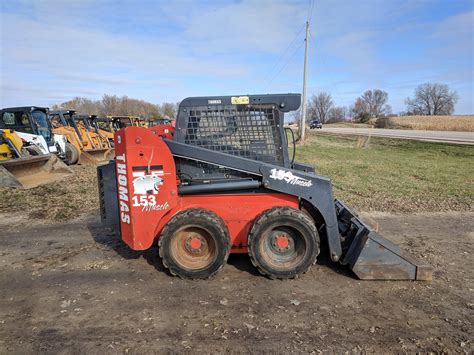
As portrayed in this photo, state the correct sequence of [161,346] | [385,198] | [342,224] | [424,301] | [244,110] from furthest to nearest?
[385,198] → [342,224] → [244,110] → [424,301] → [161,346]

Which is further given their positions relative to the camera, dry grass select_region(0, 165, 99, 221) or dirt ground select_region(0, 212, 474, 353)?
dry grass select_region(0, 165, 99, 221)

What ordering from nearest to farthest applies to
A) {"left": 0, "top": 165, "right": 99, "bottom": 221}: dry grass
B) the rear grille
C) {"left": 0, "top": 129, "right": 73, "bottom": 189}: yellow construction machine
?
the rear grille → {"left": 0, "top": 165, "right": 99, "bottom": 221}: dry grass → {"left": 0, "top": 129, "right": 73, "bottom": 189}: yellow construction machine

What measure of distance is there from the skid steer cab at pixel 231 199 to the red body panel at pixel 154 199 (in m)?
0.01

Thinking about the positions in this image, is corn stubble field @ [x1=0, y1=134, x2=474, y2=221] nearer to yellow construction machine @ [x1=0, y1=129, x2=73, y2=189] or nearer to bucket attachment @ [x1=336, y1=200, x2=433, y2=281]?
yellow construction machine @ [x1=0, y1=129, x2=73, y2=189]

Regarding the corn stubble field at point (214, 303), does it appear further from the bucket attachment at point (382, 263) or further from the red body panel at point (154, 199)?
the red body panel at point (154, 199)

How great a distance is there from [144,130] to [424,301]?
11.0ft

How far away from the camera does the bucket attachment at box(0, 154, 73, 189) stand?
866 cm

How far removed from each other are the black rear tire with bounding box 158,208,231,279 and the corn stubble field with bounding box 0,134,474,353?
0.53 feet

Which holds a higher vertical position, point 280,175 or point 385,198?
A: point 280,175

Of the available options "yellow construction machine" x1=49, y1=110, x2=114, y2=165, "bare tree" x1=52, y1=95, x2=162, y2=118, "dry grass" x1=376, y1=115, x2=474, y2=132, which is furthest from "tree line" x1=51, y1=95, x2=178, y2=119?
"yellow construction machine" x1=49, y1=110, x2=114, y2=165

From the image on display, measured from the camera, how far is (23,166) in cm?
969

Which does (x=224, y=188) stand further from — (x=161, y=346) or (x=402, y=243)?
(x=402, y=243)

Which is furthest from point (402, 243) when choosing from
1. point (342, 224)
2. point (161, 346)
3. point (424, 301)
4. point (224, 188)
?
point (161, 346)

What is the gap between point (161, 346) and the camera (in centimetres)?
289
